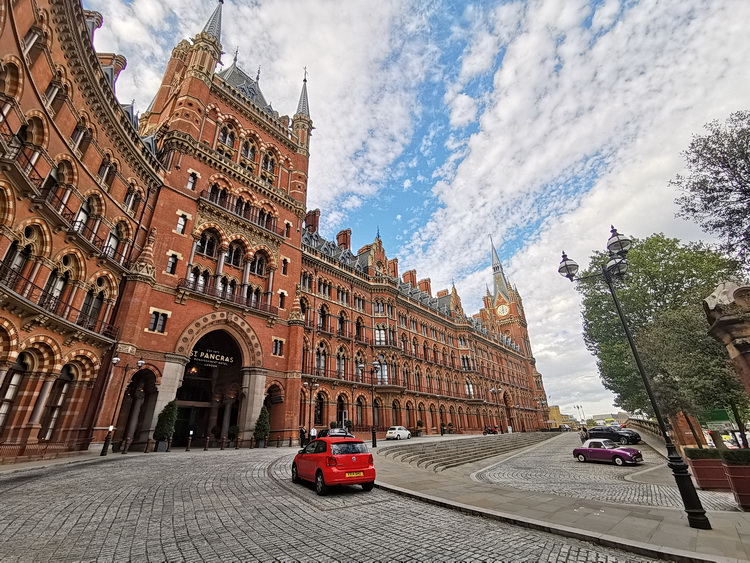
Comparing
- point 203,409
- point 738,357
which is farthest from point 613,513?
point 203,409

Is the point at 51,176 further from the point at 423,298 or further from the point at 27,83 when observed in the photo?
the point at 423,298

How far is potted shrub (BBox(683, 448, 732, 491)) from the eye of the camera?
10258mm

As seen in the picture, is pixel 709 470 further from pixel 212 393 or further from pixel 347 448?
pixel 212 393

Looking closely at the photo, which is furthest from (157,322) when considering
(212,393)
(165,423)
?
(212,393)

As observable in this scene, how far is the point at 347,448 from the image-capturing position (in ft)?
30.9

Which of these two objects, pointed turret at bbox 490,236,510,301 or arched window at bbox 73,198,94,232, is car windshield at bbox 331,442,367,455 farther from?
pointed turret at bbox 490,236,510,301

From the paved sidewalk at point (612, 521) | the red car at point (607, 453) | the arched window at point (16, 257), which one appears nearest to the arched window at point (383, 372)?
the red car at point (607, 453)

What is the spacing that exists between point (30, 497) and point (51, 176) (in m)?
14.0

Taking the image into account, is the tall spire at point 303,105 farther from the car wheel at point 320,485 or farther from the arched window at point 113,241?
the car wheel at point 320,485

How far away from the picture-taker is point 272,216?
3103 centimetres

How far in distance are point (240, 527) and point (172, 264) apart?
2160 centimetres

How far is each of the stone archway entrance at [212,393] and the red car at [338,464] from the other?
17096 mm

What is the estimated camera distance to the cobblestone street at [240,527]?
196 inches

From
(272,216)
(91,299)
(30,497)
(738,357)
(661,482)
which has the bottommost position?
(661,482)
